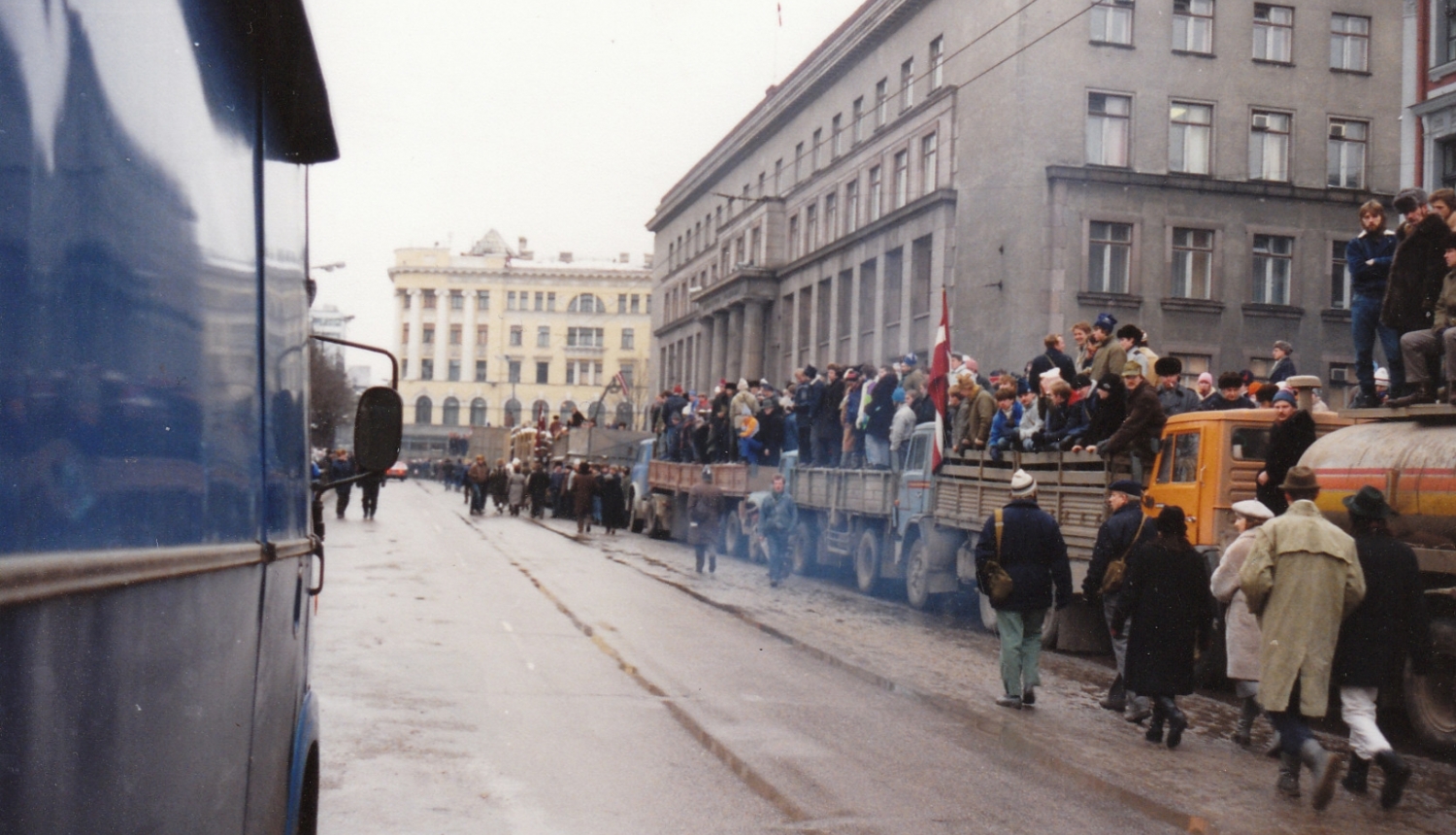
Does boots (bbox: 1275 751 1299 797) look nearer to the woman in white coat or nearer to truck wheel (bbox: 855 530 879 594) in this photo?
the woman in white coat

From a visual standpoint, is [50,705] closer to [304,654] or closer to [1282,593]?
[304,654]

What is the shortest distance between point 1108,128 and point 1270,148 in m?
4.58

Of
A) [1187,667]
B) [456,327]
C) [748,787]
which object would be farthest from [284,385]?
[456,327]

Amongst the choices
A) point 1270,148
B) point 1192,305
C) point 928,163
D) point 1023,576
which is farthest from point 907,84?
point 1023,576

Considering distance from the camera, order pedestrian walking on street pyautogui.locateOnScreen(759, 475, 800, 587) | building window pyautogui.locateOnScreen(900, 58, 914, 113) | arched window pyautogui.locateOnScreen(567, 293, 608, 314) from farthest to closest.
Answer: arched window pyautogui.locateOnScreen(567, 293, 608, 314) < building window pyautogui.locateOnScreen(900, 58, 914, 113) < pedestrian walking on street pyautogui.locateOnScreen(759, 475, 800, 587)

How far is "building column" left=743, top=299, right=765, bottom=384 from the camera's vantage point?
56.7 meters

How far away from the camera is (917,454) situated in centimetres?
1944

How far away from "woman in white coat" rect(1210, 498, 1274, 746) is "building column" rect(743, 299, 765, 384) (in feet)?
154

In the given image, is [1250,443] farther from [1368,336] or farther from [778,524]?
[778,524]

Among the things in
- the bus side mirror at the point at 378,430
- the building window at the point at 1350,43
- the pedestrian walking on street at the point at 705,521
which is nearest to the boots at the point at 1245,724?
the bus side mirror at the point at 378,430

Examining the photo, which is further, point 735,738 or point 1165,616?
point 1165,616

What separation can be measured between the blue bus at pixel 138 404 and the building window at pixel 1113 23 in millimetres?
34728

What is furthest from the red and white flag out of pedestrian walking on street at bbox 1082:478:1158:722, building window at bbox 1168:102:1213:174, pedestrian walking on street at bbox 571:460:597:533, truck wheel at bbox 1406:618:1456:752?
building window at bbox 1168:102:1213:174

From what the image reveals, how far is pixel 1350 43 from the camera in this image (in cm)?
3678
